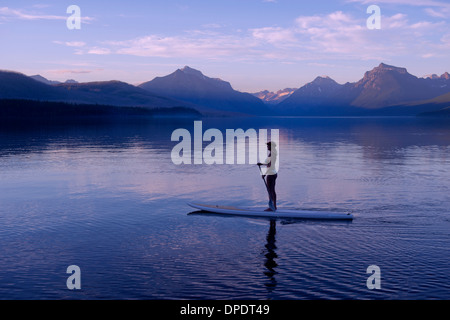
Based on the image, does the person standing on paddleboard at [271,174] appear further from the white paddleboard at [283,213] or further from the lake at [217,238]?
the lake at [217,238]

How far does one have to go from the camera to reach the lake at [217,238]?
1460cm

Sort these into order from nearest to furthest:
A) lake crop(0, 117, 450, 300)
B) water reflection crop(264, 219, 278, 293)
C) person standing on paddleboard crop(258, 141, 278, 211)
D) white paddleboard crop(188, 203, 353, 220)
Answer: lake crop(0, 117, 450, 300), water reflection crop(264, 219, 278, 293), white paddleboard crop(188, 203, 353, 220), person standing on paddleboard crop(258, 141, 278, 211)

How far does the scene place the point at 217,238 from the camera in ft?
67.1

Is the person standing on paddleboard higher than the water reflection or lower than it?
Result: higher

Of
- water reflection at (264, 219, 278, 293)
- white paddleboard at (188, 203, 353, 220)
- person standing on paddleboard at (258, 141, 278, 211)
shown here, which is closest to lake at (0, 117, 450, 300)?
water reflection at (264, 219, 278, 293)

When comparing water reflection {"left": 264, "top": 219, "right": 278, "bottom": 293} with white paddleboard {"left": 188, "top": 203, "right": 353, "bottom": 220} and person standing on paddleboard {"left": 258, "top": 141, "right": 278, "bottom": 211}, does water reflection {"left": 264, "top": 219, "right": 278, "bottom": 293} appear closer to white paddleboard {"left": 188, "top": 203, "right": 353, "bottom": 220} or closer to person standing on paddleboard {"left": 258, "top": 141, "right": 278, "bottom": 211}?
white paddleboard {"left": 188, "top": 203, "right": 353, "bottom": 220}

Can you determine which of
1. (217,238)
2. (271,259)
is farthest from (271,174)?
(271,259)

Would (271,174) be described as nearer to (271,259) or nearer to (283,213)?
(283,213)

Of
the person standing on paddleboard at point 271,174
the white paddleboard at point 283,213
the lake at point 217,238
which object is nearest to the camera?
the lake at point 217,238

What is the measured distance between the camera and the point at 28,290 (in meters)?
14.3

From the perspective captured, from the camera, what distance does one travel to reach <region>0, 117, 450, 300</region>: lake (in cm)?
1460

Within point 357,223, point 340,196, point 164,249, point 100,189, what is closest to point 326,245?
point 357,223

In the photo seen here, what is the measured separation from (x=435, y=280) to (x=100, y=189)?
2480cm

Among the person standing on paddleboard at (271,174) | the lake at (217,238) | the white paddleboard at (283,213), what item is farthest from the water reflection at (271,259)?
the person standing on paddleboard at (271,174)
